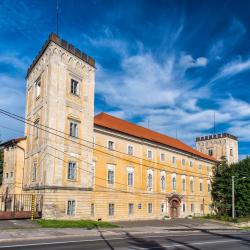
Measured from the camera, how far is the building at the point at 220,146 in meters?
66.1

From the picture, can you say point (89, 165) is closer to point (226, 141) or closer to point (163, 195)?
point (163, 195)

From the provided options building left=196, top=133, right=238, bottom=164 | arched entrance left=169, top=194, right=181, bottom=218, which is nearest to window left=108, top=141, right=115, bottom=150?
arched entrance left=169, top=194, right=181, bottom=218

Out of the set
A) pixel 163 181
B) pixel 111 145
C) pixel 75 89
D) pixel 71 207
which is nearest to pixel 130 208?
pixel 111 145

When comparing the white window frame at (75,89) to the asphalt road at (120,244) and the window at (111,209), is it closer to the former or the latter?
the window at (111,209)

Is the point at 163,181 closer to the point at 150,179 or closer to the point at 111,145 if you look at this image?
the point at 150,179

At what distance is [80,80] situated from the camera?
34125 millimetres

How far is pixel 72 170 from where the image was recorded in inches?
1241

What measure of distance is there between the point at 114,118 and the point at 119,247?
30.0 metres

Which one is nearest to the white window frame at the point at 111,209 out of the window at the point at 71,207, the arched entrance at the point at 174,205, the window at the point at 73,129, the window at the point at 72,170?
the window at the point at 71,207

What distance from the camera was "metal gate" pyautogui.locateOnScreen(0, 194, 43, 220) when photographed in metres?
26.8

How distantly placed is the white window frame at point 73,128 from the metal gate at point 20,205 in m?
6.50

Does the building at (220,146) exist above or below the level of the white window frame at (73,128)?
above

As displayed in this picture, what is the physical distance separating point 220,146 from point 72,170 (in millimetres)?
42355

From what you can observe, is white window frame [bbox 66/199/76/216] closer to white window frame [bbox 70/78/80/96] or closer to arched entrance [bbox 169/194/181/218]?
white window frame [bbox 70/78/80/96]
